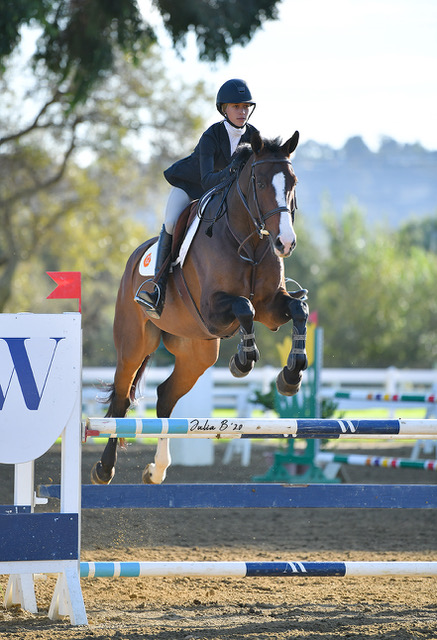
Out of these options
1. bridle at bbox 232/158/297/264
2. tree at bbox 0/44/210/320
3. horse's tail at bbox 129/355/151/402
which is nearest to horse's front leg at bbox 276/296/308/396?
bridle at bbox 232/158/297/264

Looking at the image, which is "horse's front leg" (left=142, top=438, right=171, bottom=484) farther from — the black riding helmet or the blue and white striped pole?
the black riding helmet

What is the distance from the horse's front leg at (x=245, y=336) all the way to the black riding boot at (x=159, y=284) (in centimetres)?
77

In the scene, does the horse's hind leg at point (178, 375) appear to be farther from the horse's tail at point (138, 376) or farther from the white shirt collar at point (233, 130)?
the white shirt collar at point (233, 130)

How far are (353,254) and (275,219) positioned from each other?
31080mm

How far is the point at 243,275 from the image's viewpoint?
14.5 ft

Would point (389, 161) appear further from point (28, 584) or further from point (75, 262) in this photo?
point (28, 584)

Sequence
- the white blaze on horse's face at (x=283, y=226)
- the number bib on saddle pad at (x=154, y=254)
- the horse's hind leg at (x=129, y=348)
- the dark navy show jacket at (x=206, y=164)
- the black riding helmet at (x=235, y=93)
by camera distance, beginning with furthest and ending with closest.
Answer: the horse's hind leg at (x=129, y=348) → the number bib on saddle pad at (x=154, y=254) → the dark navy show jacket at (x=206, y=164) → the black riding helmet at (x=235, y=93) → the white blaze on horse's face at (x=283, y=226)

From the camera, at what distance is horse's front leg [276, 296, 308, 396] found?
4.14 metres

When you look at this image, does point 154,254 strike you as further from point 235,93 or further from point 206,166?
point 235,93

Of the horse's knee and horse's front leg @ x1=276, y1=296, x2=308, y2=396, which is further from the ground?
the horse's knee

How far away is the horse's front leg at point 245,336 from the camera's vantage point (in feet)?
13.6

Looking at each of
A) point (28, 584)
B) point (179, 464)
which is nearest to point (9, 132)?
point (179, 464)

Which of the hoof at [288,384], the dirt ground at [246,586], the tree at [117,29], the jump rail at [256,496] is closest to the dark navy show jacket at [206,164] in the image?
the hoof at [288,384]

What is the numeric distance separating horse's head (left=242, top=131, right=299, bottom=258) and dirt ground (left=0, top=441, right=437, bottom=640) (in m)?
1.74
